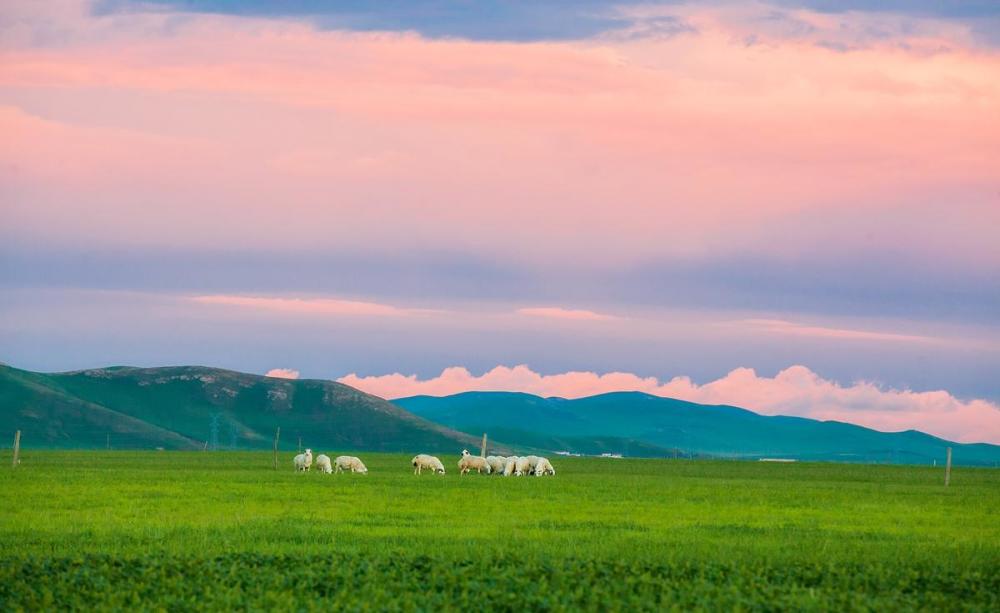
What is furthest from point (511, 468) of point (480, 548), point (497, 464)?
point (480, 548)

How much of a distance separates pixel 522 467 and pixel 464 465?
110 inches

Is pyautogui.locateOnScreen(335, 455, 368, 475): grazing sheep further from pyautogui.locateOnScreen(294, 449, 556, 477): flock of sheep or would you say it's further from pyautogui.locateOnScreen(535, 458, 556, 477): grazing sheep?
pyautogui.locateOnScreen(535, 458, 556, 477): grazing sheep

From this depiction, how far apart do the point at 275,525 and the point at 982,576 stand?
16494 mm

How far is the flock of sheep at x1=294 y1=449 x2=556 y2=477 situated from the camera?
62.6 m

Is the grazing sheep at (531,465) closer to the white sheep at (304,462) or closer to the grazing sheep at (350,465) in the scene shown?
the grazing sheep at (350,465)

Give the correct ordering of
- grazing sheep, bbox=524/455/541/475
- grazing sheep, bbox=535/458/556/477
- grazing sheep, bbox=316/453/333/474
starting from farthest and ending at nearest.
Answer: grazing sheep, bbox=524/455/541/475 < grazing sheep, bbox=535/458/556/477 < grazing sheep, bbox=316/453/333/474

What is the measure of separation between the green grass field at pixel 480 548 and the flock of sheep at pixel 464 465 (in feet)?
42.4

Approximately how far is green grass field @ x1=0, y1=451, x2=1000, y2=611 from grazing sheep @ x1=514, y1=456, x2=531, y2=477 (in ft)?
43.9

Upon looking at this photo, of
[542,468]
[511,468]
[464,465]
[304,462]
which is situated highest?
[542,468]

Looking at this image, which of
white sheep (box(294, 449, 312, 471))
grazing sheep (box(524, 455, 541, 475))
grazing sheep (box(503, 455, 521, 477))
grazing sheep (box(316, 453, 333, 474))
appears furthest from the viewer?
grazing sheep (box(524, 455, 541, 475))

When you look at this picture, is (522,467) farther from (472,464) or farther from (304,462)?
(304,462)

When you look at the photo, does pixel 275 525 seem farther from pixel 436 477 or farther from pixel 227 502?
pixel 436 477

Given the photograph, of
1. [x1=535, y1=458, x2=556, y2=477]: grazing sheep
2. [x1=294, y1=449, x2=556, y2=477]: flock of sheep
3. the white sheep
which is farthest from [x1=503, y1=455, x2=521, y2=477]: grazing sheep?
the white sheep

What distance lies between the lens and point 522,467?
6303 cm
